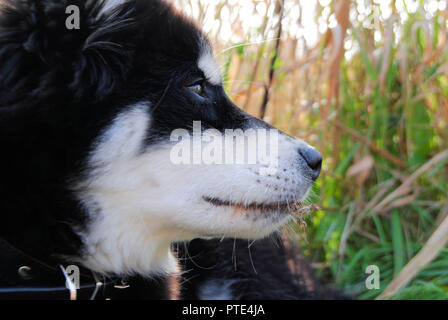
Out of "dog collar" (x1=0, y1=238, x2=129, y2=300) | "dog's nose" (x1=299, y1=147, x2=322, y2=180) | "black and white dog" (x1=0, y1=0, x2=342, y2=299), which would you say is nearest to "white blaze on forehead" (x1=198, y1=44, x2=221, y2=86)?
"black and white dog" (x1=0, y1=0, x2=342, y2=299)

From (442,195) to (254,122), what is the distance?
70.9 inches

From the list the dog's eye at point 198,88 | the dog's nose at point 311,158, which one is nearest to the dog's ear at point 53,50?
the dog's eye at point 198,88

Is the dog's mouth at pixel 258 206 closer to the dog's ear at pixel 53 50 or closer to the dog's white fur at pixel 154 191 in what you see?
the dog's white fur at pixel 154 191

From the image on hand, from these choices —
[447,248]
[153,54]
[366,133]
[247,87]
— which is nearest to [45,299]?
[153,54]

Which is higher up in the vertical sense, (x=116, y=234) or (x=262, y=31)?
(x=262, y=31)

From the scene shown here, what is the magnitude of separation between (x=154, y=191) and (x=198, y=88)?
1.35 feet

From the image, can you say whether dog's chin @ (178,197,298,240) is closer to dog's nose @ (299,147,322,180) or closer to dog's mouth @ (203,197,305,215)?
dog's mouth @ (203,197,305,215)

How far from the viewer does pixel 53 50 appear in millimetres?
1420

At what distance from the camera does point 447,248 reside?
255 centimetres

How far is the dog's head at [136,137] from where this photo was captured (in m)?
1.41

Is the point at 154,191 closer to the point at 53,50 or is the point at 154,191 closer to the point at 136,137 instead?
the point at 136,137

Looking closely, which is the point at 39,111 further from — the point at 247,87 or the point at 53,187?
the point at 247,87

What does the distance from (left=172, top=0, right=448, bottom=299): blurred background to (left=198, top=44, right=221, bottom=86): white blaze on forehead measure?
812mm

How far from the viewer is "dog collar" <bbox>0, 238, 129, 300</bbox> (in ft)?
4.64
